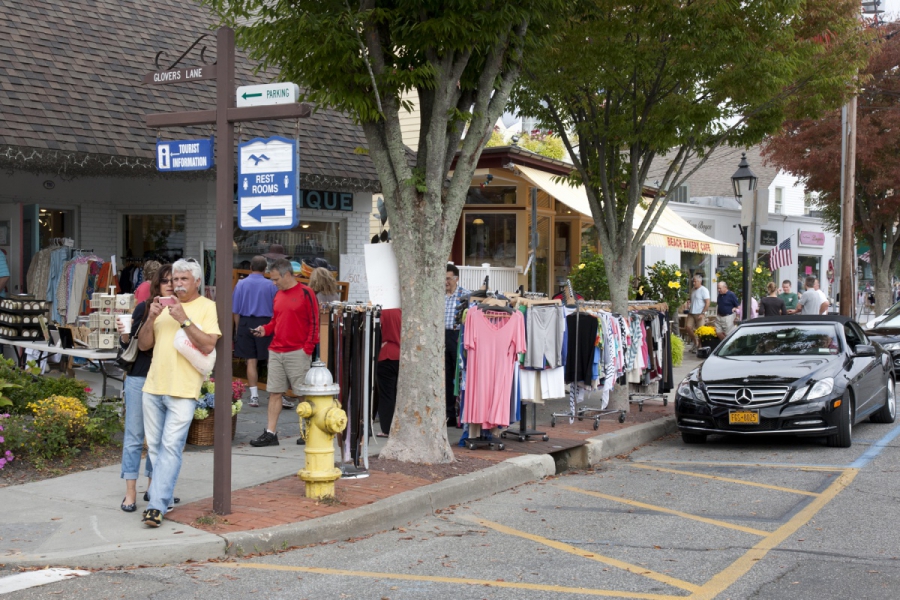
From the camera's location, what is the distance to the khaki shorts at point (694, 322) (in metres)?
22.0

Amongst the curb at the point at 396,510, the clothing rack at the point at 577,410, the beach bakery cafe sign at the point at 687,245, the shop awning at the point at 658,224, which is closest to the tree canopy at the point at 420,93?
the curb at the point at 396,510

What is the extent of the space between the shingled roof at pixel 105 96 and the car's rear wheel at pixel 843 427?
20.4ft

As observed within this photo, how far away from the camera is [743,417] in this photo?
1030cm

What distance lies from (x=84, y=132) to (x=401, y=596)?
28.3 feet

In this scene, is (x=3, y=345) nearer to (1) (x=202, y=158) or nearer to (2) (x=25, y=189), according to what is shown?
(2) (x=25, y=189)

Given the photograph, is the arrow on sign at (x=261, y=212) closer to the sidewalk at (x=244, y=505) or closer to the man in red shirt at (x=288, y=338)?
the sidewalk at (x=244, y=505)

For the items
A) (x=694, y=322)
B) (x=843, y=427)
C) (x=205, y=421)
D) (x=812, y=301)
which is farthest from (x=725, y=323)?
(x=205, y=421)

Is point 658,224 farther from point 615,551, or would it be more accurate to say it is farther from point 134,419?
point 134,419

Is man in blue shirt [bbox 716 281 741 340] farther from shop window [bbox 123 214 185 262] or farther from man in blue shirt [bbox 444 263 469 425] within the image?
shop window [bbox 123 214 185 262]

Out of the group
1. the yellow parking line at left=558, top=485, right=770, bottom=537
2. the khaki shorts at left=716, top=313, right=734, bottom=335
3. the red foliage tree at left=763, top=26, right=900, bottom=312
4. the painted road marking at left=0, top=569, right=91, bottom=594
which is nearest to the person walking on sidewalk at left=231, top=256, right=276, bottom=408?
the yellow parking line at left=558, top=485, right=770, bottom=537

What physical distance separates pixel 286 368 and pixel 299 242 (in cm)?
620

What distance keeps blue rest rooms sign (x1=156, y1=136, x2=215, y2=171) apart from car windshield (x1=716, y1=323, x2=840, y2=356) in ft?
24.2

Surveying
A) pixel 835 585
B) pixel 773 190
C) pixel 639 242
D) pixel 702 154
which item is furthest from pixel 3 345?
pixel 773 190

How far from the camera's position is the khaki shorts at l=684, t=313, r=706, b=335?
2198cm
